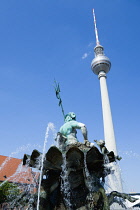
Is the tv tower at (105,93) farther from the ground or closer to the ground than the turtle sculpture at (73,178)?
farther from the ground

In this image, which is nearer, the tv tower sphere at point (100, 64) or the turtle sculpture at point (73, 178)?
the turtle sculpture at point (73, 178)

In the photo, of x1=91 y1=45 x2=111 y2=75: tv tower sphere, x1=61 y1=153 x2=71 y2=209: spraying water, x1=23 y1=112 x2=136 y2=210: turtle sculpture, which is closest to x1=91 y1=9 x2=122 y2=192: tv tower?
x1=91 y1=45 x2=111 y2=75: tv tower sphere

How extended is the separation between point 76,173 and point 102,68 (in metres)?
39.3

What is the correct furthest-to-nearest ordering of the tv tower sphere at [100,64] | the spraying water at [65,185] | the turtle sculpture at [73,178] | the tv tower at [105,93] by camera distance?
1. the tv tower sphere at [100,64]
2. the tv tower at [105,93]
3. the spraying water at [65,185]
4. the turtle sculpture at [73,178]

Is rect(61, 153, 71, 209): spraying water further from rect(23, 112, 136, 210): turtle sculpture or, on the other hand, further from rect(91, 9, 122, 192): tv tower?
rect(91, 9, 122, 192): tv tower

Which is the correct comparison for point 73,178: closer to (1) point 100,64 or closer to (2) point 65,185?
(2) point 65,185

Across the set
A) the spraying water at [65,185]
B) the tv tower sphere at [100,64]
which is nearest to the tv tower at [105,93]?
the tv tower sphere at [100,64]

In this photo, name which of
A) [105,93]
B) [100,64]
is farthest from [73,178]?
[100,64]

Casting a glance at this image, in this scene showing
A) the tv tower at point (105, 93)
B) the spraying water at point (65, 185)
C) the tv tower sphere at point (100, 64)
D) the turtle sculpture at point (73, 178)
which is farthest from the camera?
the tv tower sphere at point (100, 64)

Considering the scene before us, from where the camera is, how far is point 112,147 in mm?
34219

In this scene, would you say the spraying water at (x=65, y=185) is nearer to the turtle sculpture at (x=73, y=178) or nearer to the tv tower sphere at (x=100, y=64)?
the turtle sculpture at (x=73, y=178)

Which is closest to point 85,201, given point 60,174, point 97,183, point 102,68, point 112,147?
point 97,183

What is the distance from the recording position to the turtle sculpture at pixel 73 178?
600cm

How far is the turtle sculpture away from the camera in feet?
19.7
